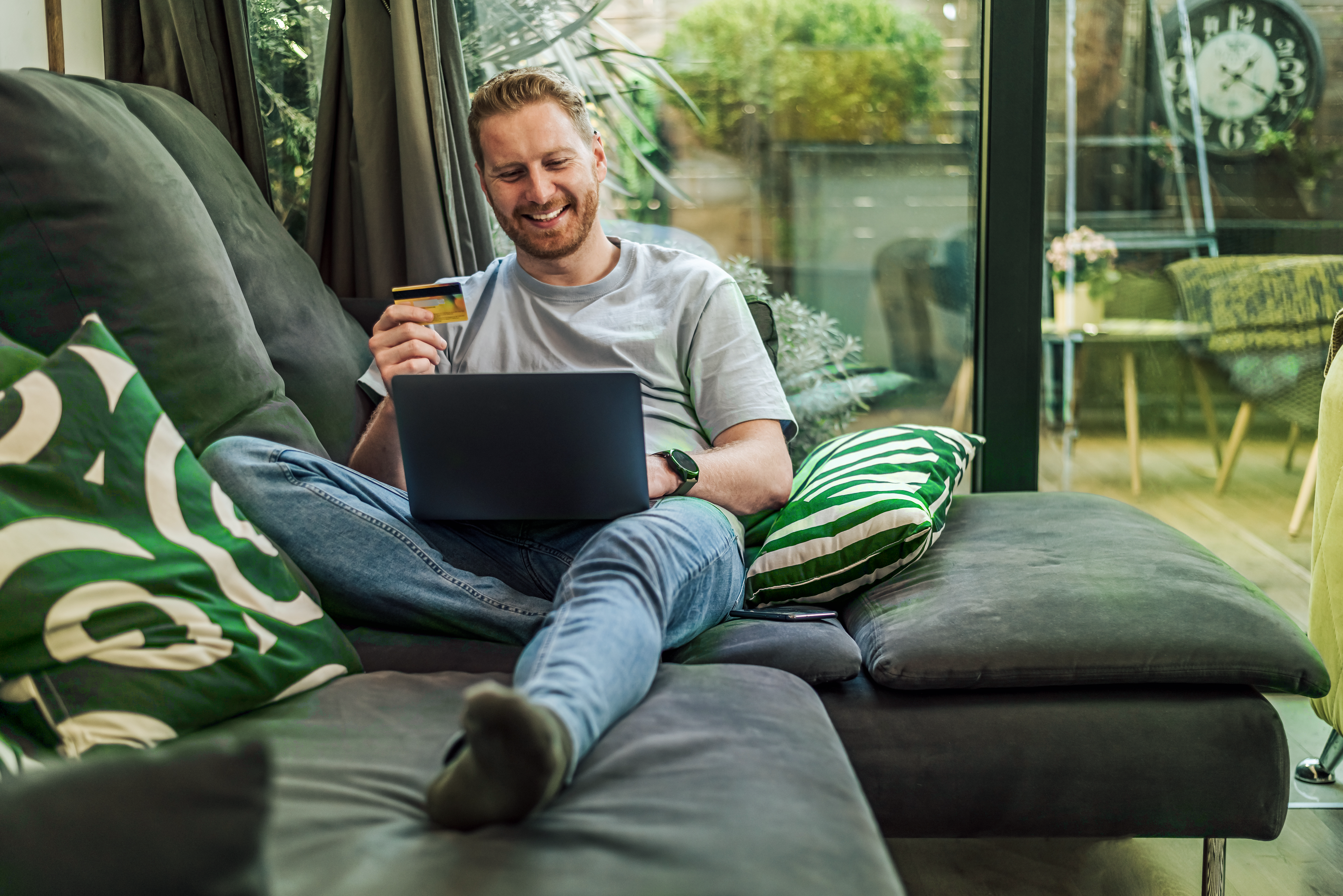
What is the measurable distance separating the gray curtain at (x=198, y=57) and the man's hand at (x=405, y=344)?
851 millimetres

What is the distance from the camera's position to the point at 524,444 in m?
1.26

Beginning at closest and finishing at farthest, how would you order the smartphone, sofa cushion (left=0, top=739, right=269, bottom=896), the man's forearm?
sofa cushion (left=0, top=739, right=269, bottom=896), the smartphone, the man's forearm

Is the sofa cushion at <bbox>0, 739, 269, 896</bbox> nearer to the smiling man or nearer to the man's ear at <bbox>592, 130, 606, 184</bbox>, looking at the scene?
the smiling man

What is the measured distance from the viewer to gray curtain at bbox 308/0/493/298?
211cm

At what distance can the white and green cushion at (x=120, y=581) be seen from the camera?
95 centimetres

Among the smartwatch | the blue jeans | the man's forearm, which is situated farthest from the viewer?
the man's forearm

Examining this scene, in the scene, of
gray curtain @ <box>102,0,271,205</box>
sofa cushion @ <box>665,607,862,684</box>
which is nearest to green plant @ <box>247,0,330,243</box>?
gray curtain @ <box>102,0,271,205</box>

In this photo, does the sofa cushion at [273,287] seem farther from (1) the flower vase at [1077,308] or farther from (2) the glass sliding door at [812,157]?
(1) the flower vase at [1077,308]

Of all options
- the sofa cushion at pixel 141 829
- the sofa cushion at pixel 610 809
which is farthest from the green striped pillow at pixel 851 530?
the sofa cushion at pixel 141 829

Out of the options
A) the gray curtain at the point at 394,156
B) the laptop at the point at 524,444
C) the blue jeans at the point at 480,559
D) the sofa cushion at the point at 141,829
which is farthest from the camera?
the gray curtain at the point at 394,156

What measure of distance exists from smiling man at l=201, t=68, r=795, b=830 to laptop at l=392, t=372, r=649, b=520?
2 centimetres

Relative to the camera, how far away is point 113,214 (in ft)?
4.49

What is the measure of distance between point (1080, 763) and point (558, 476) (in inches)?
29.3

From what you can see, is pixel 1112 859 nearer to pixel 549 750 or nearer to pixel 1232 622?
pixel 1232 622
